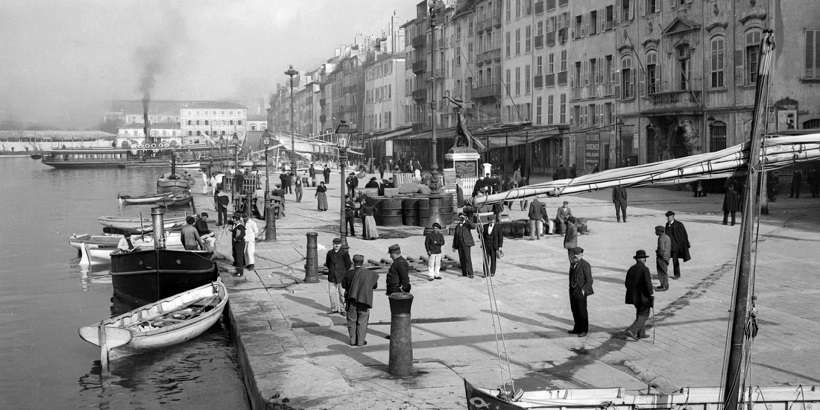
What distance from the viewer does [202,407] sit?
45.5ft

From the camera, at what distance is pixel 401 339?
11.8 metres

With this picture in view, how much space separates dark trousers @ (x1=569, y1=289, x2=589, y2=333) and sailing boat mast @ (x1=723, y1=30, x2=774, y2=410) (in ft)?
18.8

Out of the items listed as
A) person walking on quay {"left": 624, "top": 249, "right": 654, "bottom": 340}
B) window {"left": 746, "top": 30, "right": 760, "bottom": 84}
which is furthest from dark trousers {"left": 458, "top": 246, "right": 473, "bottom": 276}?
window {"left": 746, "top": 30, "right": 760, "bottom": 84}

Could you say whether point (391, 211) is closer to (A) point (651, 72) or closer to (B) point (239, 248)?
(B) point (239, 248)

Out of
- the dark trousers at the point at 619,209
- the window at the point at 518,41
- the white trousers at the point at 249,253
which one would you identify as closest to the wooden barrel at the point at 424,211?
the dark trousers at the point at 619,209

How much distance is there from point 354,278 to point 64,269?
20.7 meters

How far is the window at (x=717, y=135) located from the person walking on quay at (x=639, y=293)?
103 ft

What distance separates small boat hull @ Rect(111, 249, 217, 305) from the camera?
21.0 m

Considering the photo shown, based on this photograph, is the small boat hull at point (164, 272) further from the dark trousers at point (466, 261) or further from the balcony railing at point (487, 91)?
the balcony railing at point (487, 91)

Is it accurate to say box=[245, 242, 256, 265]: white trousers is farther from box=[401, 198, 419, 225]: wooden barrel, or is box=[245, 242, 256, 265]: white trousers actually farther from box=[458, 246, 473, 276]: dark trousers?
box=[401, 198, 419, 225]: wooden barrel

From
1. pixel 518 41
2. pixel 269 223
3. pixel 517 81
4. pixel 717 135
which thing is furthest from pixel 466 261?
pixel 518 41

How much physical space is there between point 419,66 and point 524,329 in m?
77.8

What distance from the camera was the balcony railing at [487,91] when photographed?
72.4 meters

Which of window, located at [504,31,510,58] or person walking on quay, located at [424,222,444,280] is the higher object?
window, located at [504,31,510,58]
